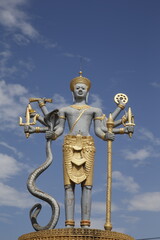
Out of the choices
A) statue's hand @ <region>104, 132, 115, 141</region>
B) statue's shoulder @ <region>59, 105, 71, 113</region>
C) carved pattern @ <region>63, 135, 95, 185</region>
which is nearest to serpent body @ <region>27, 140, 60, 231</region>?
carved pattern @ <region>63, 135, 95, 185</region>

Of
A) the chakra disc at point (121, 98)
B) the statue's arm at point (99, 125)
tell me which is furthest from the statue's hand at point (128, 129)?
the chakra disc at point (121, 98)

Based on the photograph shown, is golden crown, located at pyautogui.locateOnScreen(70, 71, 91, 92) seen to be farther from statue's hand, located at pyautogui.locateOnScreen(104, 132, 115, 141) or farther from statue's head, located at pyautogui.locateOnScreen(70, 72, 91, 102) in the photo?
statue's hand, located at pyautogui.locateOnScreen(104, 132, 115, 141)

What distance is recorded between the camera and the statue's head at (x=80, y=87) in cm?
1014

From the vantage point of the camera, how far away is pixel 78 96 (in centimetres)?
1015

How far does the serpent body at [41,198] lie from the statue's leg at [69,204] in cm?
21

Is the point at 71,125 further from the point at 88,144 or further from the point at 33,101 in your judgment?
the point at 33,101

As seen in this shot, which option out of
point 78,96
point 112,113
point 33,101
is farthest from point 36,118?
point 112,113

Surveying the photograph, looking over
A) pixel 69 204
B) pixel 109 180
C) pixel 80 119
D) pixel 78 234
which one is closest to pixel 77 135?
pixel 80 119

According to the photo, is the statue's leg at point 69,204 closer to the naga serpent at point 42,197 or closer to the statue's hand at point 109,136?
the naga serpent at point 42,197

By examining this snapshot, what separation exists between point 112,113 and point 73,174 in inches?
69.8

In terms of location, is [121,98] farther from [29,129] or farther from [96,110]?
[29,129]

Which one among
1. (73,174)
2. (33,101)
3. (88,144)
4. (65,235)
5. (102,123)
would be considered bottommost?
(65,235)

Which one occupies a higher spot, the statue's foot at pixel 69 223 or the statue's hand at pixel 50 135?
the statue's hand at pixel 50 135

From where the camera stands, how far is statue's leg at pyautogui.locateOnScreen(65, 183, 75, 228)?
30.1 ft
